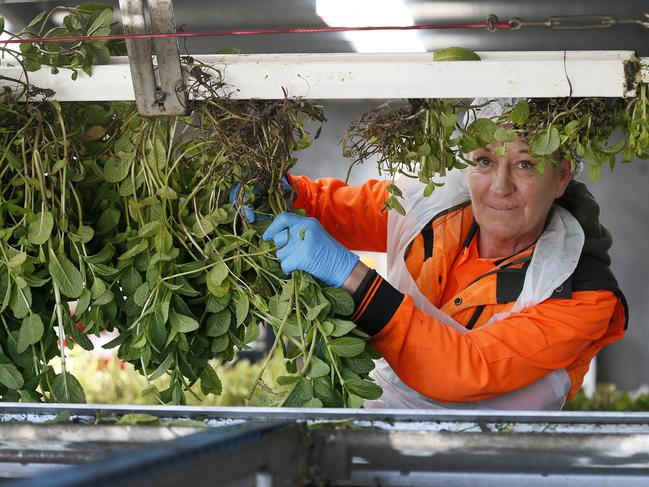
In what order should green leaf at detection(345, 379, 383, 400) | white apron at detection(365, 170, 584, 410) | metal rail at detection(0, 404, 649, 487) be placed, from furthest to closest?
1. white apron at detection(365, 170, 584, 410)
2. green leaf at detection(345, 379, 383, 400)
3. metal rail at detection(0, 404, 649, 487)

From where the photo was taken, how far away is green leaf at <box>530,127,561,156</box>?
5.21ft

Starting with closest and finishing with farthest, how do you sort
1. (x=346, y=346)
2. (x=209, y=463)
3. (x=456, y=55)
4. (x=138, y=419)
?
(x=209, y=463)
(x=138, y=419)
(x=456, y=55)
(x=346, y=346)

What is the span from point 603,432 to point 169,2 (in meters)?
0.96

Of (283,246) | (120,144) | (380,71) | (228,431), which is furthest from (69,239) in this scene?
(228,431)

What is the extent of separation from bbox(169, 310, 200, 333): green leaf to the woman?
0.24 m

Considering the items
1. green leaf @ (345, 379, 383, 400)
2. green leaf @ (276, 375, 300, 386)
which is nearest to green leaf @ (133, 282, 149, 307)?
green leaf @ (276, 375, 300, 386)

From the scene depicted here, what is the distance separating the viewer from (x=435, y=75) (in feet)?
4.70

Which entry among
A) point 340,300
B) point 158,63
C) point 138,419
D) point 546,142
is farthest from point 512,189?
point 138,419

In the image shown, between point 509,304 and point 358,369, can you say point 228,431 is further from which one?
point 509,304

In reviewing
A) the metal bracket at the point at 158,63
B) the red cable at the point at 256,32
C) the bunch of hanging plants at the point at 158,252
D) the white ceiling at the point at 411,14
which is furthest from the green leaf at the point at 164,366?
the white ceiling at the point at 411,14

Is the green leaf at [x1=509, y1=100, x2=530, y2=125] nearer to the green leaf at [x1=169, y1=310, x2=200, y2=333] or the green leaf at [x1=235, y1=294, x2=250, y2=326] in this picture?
the green leaf at [x1=235, y1=294, x2=250, y2=326]

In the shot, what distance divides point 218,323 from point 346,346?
0.89 ft

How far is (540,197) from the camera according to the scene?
2188 mm

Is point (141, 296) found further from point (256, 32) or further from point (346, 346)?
point (256, 32)
